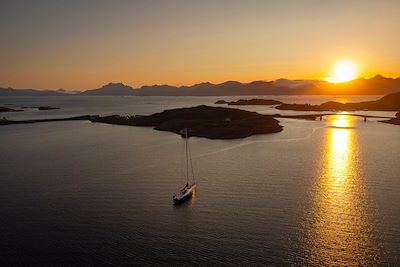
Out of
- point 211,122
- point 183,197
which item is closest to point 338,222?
point 183,197

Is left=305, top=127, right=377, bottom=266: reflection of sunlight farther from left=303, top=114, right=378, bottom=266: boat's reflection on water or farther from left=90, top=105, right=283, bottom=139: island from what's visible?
left=90, top=105, right=283, bottom=139: island

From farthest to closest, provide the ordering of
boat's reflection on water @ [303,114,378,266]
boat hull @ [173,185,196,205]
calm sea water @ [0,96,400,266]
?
boat hull @ [173,185,196,205]
calm sea water @ [0,96,400,266]
boat's reflection on water @ [303,114,378,266]

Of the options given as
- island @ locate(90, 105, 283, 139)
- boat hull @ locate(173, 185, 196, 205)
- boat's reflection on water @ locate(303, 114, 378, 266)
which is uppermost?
Answer: island @ locate(90, 105, 283, 139)

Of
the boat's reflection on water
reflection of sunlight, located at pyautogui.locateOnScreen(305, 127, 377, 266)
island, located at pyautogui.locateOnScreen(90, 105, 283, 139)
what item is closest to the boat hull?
the boat's reflection on water

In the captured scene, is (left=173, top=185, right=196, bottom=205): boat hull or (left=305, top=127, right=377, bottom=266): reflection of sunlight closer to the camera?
(left=305, top=127, right=377, bottom=266): reflection of sunlight

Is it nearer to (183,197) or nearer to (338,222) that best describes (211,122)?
(183,197)

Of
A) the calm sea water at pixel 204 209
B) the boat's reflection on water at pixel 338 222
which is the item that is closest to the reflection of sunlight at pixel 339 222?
the boat's reflection on water at pixel 338 222
